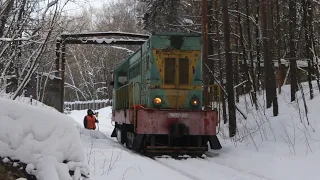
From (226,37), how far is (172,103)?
3.55 metres

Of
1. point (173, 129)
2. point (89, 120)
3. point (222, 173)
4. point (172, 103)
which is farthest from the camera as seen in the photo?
point (89, 120)

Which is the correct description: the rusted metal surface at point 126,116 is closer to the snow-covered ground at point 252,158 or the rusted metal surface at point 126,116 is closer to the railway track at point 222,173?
the snow-covered ground at point 252,158

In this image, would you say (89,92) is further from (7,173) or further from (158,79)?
(7,173)

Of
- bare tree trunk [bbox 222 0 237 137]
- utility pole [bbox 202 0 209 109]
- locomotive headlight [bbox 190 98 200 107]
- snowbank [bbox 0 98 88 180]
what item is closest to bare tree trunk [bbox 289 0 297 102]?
bare tree trunk [bbox 222 0 237 137]

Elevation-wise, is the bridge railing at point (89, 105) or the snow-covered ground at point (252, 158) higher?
the snow-covered ground at point (252, 158)

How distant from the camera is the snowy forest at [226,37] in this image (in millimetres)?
5867

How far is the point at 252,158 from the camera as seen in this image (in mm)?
9719

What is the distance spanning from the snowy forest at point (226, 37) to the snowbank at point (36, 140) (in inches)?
86.7

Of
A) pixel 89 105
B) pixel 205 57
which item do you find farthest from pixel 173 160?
pixel 89 105

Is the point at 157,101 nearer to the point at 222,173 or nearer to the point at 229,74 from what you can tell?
the point at 229,74

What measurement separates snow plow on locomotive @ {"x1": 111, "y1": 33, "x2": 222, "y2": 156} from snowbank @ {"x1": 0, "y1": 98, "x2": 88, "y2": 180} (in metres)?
7.36

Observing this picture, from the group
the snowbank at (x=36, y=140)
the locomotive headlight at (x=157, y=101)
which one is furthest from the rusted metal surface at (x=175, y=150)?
the snowbank at (x=36, y=140)

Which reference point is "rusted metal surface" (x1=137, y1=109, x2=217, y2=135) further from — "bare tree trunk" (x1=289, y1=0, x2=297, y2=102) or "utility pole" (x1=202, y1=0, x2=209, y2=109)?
"bare tree trunk" (x1=289, y1=0, x2=297, y2=102)

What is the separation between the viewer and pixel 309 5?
42.3 feet
